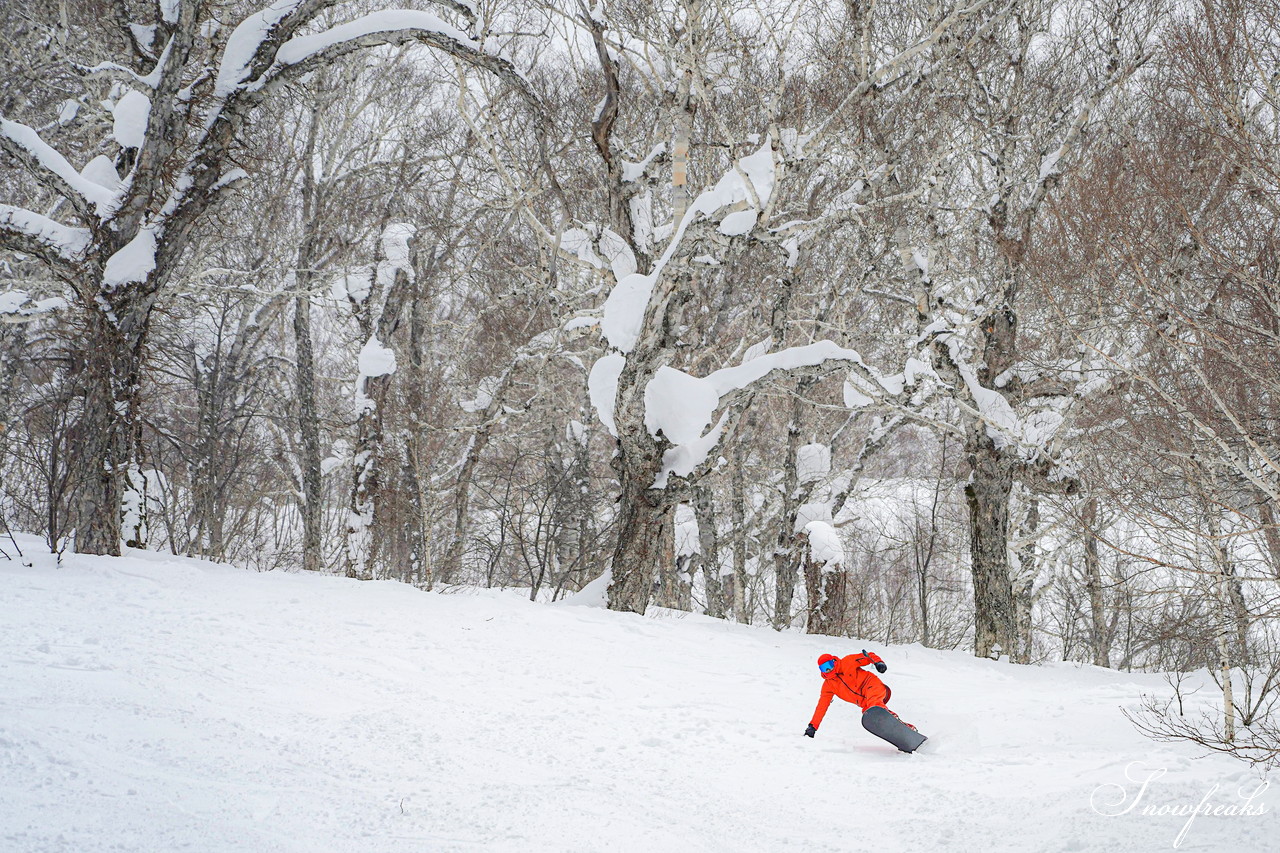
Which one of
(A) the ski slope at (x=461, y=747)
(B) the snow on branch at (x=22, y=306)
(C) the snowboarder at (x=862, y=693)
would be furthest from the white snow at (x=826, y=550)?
(B) the snow on branch at (x=22, y=306)

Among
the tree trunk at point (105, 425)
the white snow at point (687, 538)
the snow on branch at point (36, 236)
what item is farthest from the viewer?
the white snow at point (687, 538)

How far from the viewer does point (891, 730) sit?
385 cm

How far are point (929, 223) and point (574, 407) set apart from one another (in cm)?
761

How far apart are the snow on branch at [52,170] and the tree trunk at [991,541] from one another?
29.0 feet

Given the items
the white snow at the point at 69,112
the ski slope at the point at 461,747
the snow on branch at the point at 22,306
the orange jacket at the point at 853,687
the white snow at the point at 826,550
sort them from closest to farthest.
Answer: the ski slope at the point at 461,747 < the orange jacket at the point at 853,687 < the snow on branch at the point at 22,306 < the white snow at the point at 69,112 < the white snow at the point at 826,550

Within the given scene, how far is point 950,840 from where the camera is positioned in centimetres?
286

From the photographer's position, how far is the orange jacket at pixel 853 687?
156 inches

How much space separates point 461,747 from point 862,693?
6.52 ft

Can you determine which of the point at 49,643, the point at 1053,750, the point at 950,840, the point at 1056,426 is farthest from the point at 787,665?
the point at 1056,426

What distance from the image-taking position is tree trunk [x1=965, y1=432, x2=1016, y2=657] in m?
9.45

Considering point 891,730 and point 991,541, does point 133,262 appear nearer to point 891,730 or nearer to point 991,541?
point 891,730

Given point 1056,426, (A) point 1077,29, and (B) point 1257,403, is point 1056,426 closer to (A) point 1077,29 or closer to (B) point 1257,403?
(B) point 1257,403

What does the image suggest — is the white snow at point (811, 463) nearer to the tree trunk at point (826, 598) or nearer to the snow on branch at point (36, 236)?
the tree trunk at point (826, 598)

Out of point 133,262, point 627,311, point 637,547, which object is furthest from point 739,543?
point 133,262
